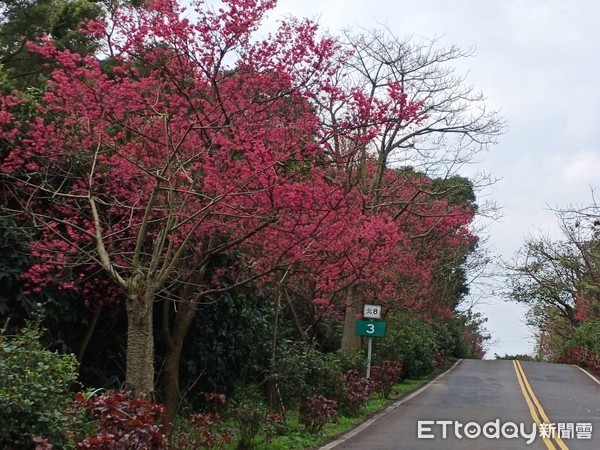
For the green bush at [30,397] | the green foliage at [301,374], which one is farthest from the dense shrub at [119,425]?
the green foliage at [301,374]

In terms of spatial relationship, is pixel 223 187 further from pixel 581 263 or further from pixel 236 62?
pixel 581 263

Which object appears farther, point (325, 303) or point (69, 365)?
point (325, 303)

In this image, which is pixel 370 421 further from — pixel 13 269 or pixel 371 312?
pixel 13 269

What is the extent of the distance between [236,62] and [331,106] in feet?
5.16

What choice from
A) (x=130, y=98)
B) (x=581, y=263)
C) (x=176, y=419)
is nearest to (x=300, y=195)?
(x=130, y=98)

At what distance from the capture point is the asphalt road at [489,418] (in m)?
12.5

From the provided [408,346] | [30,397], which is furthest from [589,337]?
[30,397]

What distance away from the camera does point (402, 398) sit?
66.6ft

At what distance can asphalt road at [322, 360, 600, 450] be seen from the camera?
12484 mm

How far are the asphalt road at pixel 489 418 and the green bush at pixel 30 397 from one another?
6366mm

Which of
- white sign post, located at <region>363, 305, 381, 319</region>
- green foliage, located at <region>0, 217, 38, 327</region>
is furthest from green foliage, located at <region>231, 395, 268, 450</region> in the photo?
white sign post, located at <region>363, 305, 381, 319</region>

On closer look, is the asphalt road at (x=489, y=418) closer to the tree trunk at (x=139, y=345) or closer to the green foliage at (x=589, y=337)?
the tree trunk at (x=139, y=345)

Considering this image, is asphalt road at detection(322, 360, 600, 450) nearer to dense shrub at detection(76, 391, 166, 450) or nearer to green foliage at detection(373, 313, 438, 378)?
green foliage at detection(373, 313, 438, 378)

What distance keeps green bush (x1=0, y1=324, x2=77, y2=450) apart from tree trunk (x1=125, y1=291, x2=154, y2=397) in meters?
1.90
